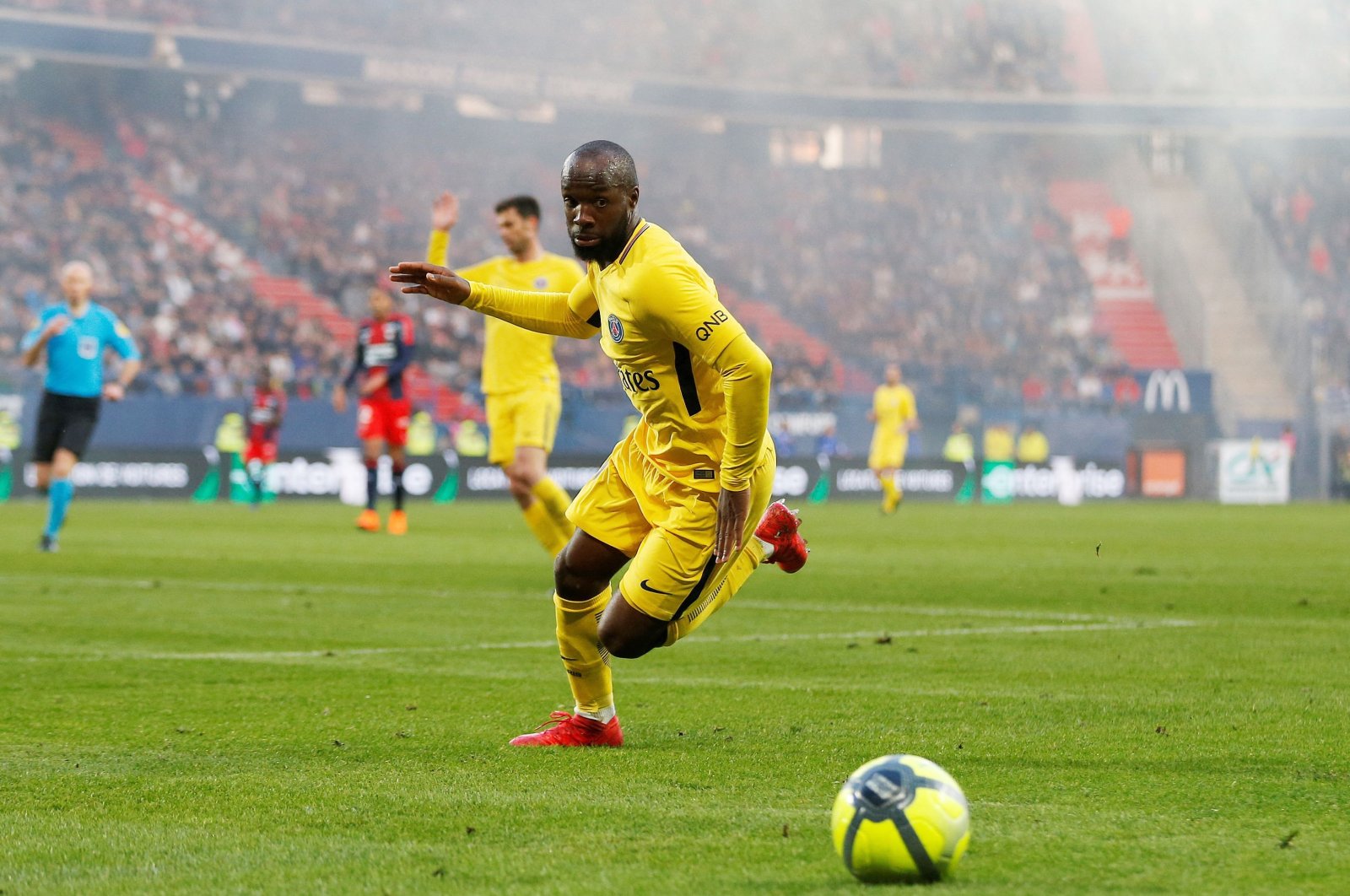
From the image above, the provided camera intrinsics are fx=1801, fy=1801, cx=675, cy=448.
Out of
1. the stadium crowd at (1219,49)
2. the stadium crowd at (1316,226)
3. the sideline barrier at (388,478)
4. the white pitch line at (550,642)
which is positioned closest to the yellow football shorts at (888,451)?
the sideline barrier at (388,478)

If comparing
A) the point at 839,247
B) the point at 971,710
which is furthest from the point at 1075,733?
the point at 839,247

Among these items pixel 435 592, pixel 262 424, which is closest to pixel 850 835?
pixel 435 592

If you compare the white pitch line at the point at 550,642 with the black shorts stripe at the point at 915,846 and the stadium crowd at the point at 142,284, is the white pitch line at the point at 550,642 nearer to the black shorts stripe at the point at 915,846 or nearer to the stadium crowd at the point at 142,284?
the black shorts stripe at the point at 915,846

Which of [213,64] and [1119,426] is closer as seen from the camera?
[1119,426]

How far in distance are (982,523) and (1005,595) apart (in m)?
11.3

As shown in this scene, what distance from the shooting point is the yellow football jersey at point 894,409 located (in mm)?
27000

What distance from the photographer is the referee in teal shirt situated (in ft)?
44.5

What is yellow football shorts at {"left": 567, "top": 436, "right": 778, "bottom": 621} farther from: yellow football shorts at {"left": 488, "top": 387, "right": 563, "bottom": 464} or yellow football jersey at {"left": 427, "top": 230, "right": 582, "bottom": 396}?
yellow football shorts at {"left": 488, "top": 387, "right": 563, "bottom": 464}

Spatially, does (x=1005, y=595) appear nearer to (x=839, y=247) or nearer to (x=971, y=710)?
(x=971, y=710)

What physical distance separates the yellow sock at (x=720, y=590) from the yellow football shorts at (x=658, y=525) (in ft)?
0.03

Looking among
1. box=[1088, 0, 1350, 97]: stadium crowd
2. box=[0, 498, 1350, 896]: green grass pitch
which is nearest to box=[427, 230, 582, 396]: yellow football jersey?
box=[0, 498, 1350, 896]: green grass pitch

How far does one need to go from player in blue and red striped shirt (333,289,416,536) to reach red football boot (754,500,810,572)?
40.6ft

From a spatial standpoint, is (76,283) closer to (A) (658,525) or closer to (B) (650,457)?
(B) (650,457)

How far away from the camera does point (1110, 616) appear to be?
933 cm
